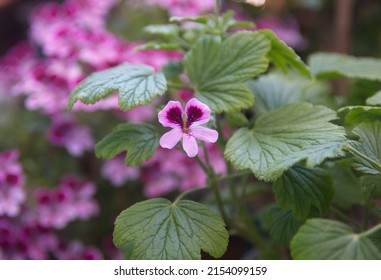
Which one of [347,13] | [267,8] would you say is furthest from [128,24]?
[347,13]

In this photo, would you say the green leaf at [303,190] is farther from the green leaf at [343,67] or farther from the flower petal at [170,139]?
the green leaf at [343,67]

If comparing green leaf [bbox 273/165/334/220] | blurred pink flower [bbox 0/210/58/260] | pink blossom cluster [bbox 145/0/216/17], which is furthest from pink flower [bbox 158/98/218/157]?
pink blossom cluster [bbox 145/0/216/17]

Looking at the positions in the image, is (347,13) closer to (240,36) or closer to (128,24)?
(128,24)

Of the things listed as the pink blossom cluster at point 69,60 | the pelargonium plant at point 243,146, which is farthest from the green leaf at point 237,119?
the pink blossom cluster at point 69,60

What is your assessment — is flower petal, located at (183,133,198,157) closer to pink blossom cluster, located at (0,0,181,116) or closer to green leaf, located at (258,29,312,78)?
green leaf, located at (258,29,312,78)

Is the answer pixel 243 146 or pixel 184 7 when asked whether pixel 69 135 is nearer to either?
pixel 184 7

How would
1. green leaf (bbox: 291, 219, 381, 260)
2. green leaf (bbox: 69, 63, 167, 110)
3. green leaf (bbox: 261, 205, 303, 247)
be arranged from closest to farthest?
green leaf (bbox: 291, 219, 381, 260) → green leaf (bbox: 69, 63, 167, 110) → green leaf (bbox: 261, 205, 303, 247)
